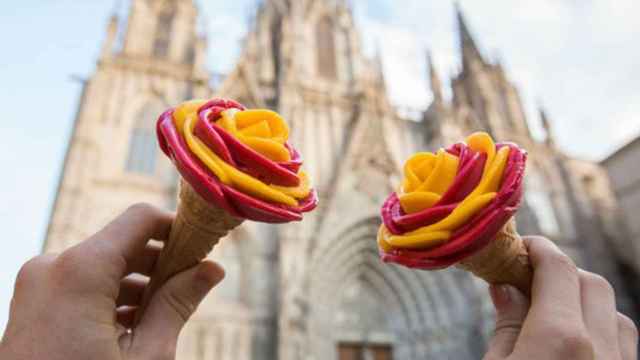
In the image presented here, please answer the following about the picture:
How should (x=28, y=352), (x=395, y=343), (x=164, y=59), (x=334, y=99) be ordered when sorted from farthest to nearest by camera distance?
1. (x=334, y=99)
2. (x=164, y=59)
3. (x=395, y=343)
4. (x=28, y=352)

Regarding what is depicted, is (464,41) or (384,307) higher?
(464,41)

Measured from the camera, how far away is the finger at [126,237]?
1.09m

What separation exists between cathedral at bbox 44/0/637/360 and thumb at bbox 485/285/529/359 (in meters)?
7.83

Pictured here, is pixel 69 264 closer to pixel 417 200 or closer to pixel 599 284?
pixel 417 200

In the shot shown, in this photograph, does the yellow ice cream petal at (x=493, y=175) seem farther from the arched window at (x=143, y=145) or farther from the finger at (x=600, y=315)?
the arched window at (x=143, y=145)

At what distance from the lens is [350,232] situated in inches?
437

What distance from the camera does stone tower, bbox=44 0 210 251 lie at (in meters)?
9.42

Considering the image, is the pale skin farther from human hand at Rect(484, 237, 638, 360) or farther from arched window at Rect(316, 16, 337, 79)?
arched window at Rect(316, 16, 337, 79)

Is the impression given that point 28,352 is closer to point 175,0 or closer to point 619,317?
point 619,317

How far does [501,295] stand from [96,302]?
1.05m

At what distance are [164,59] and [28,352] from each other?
12698 mm

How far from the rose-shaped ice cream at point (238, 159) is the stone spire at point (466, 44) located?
60.1 ft

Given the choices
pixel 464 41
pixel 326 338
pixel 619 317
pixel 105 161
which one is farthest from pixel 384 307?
pixel 464 41

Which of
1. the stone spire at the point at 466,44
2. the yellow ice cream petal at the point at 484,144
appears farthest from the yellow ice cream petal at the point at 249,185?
the stone spire at the point at 466,44
